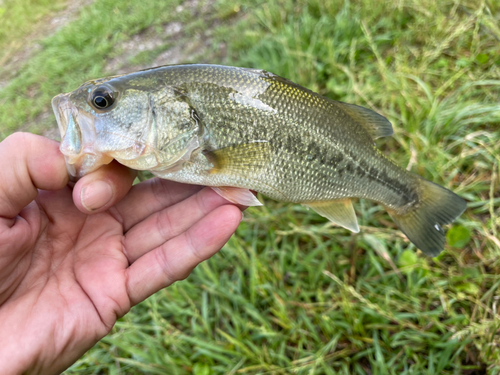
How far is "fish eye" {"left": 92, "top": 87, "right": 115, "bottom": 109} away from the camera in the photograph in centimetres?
186

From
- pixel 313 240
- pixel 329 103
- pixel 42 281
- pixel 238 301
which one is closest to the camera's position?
pixel 42 281

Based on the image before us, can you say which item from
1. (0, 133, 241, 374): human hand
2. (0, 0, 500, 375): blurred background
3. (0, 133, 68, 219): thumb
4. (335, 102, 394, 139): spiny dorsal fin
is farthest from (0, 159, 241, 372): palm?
(335, 102, 394, 139): spiny dorsal fin

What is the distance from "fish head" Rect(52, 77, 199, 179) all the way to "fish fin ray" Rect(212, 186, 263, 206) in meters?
0.31

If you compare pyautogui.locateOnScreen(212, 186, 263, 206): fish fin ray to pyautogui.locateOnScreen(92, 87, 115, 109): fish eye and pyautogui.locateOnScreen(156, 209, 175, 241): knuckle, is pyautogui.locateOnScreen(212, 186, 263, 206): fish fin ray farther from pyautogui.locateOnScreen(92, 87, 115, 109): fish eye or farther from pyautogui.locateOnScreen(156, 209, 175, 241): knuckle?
pyautogui.locateOnScreen(92, 87, 115, 109): fish eye

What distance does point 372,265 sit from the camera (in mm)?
2764

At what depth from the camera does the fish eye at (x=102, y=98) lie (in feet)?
6.09

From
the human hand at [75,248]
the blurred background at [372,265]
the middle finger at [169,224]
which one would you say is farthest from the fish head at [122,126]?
the blurred background at [372,265]

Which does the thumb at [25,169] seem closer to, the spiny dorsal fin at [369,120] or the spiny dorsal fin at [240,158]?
A: the spiny dorsal fin at [240,158]

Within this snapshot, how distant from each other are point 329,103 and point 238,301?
1.77 metres

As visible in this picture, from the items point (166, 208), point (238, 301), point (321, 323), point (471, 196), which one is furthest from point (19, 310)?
point (471, 196)

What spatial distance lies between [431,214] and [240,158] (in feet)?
4.76

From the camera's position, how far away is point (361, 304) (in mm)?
2580

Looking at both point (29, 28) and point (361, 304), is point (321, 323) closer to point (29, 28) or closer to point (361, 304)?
point (361, 304)

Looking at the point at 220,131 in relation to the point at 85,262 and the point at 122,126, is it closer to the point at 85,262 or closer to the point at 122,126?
the point at 122,126
